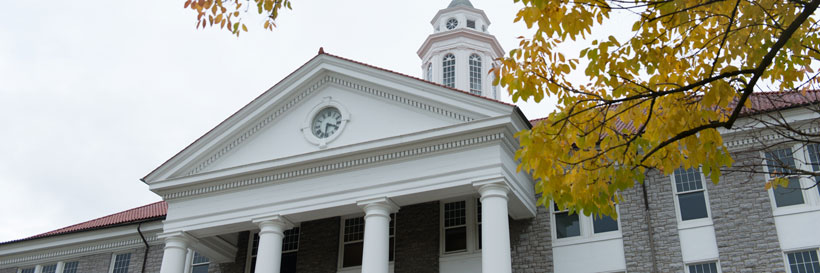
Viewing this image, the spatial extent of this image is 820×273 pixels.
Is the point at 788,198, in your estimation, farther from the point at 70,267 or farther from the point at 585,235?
the point at 70,267

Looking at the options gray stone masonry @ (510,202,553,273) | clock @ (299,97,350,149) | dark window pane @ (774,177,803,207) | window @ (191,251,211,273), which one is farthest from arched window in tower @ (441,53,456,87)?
dark window pane @ (774,177,803,207)

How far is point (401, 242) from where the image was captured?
914 inches

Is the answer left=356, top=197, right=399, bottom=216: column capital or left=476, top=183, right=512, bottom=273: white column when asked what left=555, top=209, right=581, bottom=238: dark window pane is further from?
left=356, top=197, right=399, bottom=216: column capital

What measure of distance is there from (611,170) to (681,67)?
163cm

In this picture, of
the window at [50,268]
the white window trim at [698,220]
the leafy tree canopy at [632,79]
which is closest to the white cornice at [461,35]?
the white window trim at [698,220]

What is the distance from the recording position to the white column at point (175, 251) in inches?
894

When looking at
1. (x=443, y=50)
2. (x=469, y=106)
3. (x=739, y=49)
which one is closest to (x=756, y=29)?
(x=739, y=49)

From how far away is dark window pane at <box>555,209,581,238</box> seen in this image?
21656 mm

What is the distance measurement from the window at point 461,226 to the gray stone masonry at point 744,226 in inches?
247

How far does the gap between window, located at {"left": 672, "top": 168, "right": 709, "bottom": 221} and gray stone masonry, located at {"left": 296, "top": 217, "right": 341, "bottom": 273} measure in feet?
32.8

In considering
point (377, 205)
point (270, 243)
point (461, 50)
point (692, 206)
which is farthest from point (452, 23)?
point (692, 206)

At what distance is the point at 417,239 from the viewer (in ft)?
75.4

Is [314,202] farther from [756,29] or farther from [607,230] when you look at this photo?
[756,29]

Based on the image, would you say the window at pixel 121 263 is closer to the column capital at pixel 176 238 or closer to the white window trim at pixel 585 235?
the column capital at pixel 176 238
